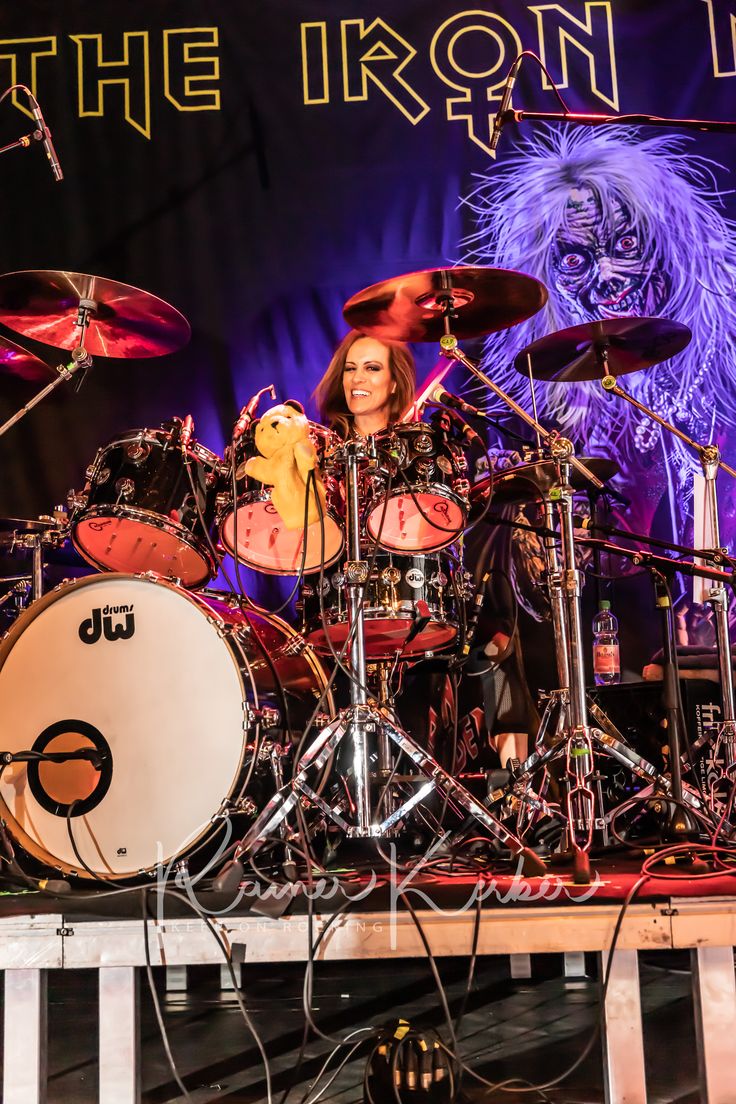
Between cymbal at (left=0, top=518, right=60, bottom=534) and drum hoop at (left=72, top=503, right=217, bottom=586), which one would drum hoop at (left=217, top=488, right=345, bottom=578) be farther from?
cymbal at (left=0, top=518, right=60, bottom=534)

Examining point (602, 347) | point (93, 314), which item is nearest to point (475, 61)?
point (602, 347)

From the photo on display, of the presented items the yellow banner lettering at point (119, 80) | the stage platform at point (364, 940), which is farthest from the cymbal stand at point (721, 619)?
the yellow banner lettering at point (119, 80)

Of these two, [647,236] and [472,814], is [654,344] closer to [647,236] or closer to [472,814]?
[647,236]

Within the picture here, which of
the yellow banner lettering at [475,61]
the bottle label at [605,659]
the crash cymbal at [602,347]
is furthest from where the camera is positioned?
the yellow banner lettering at [475,61]

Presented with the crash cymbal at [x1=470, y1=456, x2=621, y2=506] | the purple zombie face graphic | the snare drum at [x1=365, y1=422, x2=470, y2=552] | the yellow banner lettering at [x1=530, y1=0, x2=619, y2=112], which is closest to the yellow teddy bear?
the snare drum at [x1=365, y1=422, x2=470, y2=552]

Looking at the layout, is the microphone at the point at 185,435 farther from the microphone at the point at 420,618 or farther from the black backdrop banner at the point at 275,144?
the black backdrop banner at the point at 275,144

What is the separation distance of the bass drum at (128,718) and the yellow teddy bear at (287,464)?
360 millimetres

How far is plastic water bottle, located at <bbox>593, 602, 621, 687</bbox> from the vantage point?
4.18 meters

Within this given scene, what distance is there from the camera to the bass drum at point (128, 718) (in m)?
2.69

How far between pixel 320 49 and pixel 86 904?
4.08m

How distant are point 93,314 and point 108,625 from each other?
1.24m

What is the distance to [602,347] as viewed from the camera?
3.74 m

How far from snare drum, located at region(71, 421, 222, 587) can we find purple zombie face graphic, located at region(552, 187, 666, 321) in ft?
7.42

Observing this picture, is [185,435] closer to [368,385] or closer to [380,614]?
[380,614]
